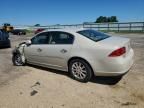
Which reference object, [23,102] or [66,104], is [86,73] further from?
[23,102]

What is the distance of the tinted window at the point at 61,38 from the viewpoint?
6.20 m

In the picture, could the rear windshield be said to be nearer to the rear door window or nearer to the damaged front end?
the rear door window

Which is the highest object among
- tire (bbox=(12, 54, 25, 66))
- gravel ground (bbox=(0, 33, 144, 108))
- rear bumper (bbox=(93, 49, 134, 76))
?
rear bumper (bbox=(93, 49, 134, 76))

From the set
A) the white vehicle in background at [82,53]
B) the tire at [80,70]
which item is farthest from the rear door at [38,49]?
the tire at [80,70]

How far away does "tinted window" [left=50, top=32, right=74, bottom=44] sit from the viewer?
20.4 feet

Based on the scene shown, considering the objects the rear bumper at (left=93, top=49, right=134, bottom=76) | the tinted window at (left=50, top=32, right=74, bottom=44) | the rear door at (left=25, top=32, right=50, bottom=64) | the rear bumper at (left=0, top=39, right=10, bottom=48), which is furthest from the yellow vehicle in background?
the rear bumper at (left=93, top=49, right=134, bottom=76)

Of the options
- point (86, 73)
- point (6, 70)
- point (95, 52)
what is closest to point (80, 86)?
point (86, 73)

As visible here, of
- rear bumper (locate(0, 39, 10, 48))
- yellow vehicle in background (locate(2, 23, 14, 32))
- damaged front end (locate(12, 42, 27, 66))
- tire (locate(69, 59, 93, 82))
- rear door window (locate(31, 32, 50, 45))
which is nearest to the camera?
tire (locate(69, 59, 93, 82))

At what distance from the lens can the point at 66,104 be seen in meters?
4.64

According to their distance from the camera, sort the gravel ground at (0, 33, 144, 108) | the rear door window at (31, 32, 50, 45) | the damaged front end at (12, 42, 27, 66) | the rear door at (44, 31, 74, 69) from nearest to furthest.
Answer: the gravel ground at (0, 33, 144, 108) < the rear door at (44, 31, 74, 69) < the rear door window at (31, 32, 50, 45) < the damaged front end at (12, 42, 27, 66)

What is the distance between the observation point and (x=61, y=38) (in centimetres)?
647

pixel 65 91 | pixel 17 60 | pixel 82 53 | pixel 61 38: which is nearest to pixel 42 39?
pixel 61 38

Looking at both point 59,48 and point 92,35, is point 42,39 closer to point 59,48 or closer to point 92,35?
point 59,48

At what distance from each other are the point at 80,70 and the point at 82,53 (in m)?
0.52
